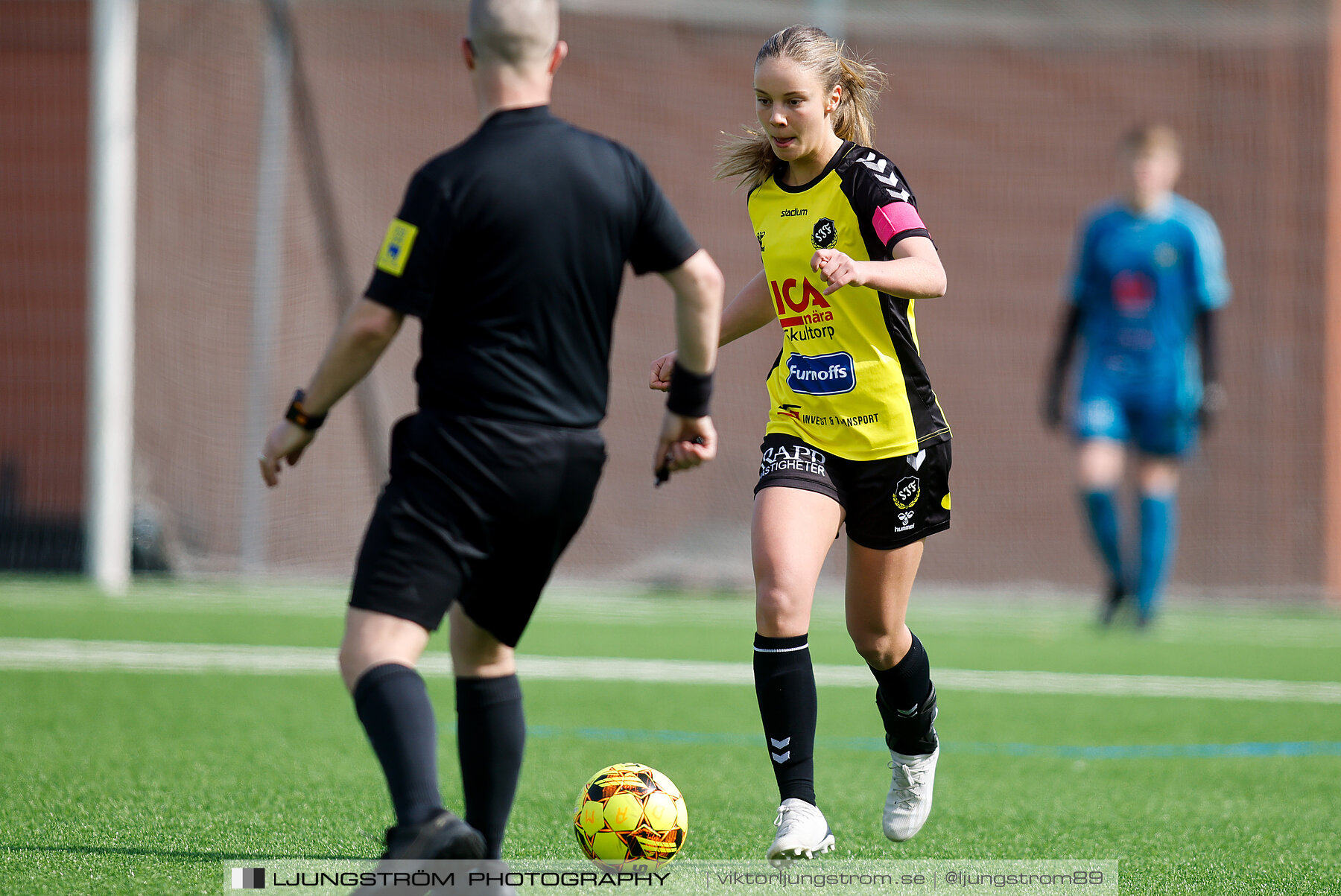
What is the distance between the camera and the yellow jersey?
3.73m

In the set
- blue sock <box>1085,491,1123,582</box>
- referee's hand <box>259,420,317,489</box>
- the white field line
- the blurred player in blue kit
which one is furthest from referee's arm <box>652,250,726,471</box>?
the blurred player in blue kit

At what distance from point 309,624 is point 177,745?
12.8 ft

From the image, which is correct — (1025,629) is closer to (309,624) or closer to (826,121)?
(309,624)

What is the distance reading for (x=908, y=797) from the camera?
3.80 metres

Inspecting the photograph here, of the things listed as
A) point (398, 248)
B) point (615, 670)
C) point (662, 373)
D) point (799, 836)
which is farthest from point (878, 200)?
point (615, 670)

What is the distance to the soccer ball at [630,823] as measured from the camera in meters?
3.37

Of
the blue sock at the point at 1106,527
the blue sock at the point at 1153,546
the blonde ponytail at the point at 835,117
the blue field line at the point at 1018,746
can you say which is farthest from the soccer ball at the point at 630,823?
the blue sock at the point at 1153,546

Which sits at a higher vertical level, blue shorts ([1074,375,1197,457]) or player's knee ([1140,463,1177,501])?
blue shorts ([1074,375,1197,457])

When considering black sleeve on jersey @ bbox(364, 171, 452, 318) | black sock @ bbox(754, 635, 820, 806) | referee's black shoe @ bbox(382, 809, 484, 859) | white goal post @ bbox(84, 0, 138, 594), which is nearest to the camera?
referee's black shoe @ bbox(382, 809, 484, 859)

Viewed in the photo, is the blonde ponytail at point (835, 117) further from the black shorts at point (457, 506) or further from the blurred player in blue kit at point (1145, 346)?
the blurred player in blue kit at point (1145, 346)

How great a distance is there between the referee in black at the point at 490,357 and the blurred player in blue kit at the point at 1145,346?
22.4ft

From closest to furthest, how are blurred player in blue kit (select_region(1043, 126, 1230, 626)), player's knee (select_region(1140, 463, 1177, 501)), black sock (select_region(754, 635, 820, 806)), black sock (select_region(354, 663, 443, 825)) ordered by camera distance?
black sock (select_region(354, 663, 443, 825))
black sock (select_region(754, 635, 820, 806))
blurred player in blue kit (select_region(1043, 126, 1230, 626))
player's knee (select_region(1140, 463, 1177, 501))

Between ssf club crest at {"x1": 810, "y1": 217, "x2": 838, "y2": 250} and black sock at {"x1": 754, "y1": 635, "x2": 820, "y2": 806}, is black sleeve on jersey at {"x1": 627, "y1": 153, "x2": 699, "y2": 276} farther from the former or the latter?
black sock at {"x1": 754, "y1": 635, "x2": 820, "y2": 806}

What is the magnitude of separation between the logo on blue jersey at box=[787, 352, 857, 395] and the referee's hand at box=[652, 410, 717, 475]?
819 millimetres
